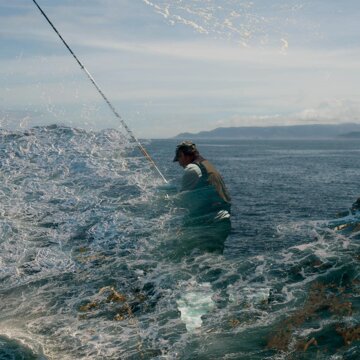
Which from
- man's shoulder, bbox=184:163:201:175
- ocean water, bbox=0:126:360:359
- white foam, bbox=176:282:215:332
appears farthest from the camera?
man's shoulder, bbox=184:163:201:175

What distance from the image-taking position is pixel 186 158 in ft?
41.5

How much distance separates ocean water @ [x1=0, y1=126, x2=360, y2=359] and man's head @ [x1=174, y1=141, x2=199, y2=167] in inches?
118

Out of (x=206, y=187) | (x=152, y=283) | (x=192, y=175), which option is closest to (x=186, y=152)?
(x=192, y=175)

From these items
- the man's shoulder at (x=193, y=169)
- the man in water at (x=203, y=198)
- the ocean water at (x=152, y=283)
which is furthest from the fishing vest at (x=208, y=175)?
the ocean water at (x=152, y=283)

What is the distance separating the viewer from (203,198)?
13625 millimetres

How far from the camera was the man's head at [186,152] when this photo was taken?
12.5 metres

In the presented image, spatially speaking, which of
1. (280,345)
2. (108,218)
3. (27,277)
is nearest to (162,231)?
(108,218)

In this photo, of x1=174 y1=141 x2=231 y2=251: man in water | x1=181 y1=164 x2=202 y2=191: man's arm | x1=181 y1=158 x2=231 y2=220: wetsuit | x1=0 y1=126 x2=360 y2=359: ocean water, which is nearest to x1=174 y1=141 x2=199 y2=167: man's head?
x1=174 y1=141 x2=231 y2=251: man in water

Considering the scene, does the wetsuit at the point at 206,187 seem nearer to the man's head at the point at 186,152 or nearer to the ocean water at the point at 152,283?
the man's head at the point at 186,152

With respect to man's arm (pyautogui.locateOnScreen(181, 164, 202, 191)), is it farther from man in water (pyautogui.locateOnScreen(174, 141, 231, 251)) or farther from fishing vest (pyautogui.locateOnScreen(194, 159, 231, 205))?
fishing vest (pyautogui.locateOnScreen(194, 159, 231, 205))

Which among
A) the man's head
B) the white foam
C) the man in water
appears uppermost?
the man's head

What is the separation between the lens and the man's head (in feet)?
40.9

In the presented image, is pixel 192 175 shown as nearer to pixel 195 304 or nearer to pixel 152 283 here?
pixel 152 283

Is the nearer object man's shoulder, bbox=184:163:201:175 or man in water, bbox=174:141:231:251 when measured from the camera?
man's shoulder, bbox=184:163:201:175
